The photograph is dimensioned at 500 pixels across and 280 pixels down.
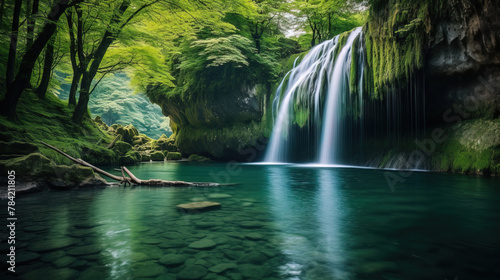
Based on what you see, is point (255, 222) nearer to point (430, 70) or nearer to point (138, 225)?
point (138, 225)

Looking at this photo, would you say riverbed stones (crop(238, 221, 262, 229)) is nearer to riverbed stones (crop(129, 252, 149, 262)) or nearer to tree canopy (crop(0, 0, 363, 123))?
riverbed stones (crop(129, 252, 149, 262))

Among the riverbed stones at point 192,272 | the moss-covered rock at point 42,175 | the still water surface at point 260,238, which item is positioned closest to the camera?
the riverbed stones at point 192,272

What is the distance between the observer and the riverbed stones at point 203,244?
250 cm

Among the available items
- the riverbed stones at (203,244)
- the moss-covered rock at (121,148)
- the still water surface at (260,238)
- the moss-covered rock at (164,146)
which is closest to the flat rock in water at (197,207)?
the still water surface at (260,238)

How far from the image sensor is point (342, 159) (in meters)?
13.6

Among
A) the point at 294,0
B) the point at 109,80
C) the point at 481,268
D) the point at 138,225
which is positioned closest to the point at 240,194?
the point at 138,225

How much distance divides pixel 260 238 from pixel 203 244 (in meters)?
0.59

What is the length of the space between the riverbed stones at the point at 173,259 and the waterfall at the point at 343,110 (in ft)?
32.6

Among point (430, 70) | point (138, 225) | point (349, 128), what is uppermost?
point (430, 70)

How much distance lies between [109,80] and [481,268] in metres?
52.5

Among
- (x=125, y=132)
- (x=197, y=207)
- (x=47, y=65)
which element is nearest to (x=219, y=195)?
(x=197, y=207)

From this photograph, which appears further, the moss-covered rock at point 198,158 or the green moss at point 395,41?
the moss-covered rock at point 198,158

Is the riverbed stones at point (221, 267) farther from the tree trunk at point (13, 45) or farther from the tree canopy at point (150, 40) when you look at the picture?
the tree trunk at point (13, 45)

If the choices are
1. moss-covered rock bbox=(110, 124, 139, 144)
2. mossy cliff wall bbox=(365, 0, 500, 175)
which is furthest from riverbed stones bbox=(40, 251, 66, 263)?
moss-covered rock bbox=(110, 124, 139, 144)
